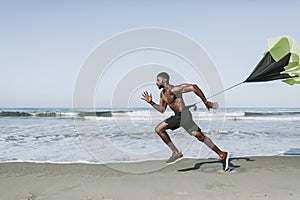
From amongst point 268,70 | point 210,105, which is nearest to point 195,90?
point 210,105

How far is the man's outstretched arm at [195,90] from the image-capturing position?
18.6 feet

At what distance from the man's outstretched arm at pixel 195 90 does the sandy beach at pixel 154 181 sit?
128 cm

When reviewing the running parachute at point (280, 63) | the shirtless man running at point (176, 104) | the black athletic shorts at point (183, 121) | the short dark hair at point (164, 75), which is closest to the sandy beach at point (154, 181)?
the shirtless man running at point (176, 104)

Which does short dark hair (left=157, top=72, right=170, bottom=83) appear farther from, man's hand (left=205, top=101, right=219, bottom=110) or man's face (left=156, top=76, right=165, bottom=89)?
man's hand (left=205, top=101, right=219, bottom=110)

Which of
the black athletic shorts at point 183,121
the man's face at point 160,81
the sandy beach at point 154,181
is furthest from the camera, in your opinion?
the black athletic shorts at point 183,121

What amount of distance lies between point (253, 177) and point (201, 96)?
1.79 metres

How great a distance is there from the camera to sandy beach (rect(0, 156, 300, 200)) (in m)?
4.95

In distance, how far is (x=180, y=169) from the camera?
22.2 feet

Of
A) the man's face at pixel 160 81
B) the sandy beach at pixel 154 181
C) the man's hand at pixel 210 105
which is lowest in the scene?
the sandy beach at pixel 154 181

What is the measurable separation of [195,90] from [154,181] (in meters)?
1.69

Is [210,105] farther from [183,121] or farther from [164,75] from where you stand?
[164,75]

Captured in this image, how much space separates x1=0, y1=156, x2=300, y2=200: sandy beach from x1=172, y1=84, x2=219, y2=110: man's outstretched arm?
4.22 ft

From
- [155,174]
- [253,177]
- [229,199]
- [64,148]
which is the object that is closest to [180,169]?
[155,174]

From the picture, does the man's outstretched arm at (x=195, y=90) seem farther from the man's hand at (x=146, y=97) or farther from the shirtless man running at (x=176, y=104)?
the man's hand at (x=146, y=97)
